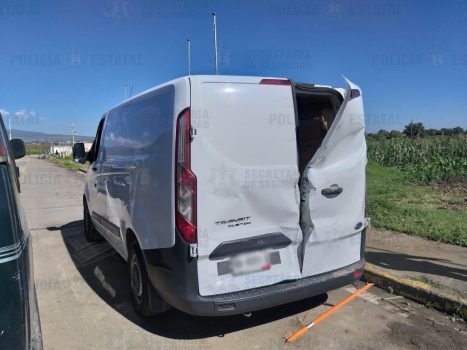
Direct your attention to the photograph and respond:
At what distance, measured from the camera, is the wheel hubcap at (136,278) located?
393 centimetres

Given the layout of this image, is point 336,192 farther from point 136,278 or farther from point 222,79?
point 136,278

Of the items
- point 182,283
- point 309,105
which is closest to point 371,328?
point 182,283

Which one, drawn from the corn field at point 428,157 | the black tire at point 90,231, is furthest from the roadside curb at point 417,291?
the corn field at point 428,157

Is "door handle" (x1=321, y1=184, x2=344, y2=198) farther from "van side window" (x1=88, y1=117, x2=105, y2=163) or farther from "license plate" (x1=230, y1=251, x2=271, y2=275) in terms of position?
"van side window" (x1=88, y1=117, x2=105, y2=163)

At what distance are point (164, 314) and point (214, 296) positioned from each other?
3.76ft

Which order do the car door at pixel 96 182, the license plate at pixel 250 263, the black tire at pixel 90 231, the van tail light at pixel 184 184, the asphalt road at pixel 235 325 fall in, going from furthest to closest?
the black tire at pixel 90 231 < the car door at pixel 96 182 < the asphalt road at pixel 235 325 < the license plate at pixel 250 263 < the van tail light at pixel 184 184

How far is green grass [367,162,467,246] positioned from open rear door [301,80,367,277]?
2.98 m

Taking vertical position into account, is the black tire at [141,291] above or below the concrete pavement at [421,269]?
above

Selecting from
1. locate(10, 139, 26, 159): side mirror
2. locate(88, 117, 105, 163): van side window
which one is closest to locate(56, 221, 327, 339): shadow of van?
locate(88, 117, 105, 163): van side window

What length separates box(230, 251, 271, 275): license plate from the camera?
10.6 feet

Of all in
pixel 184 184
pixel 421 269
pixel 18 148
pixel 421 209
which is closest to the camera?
pixel 184 184

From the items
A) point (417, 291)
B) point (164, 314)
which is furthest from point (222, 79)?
point (417, 291)

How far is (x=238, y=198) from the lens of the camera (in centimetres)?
323

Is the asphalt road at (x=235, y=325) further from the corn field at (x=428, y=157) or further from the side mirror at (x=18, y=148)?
the corn field at (x=428, y=157)
